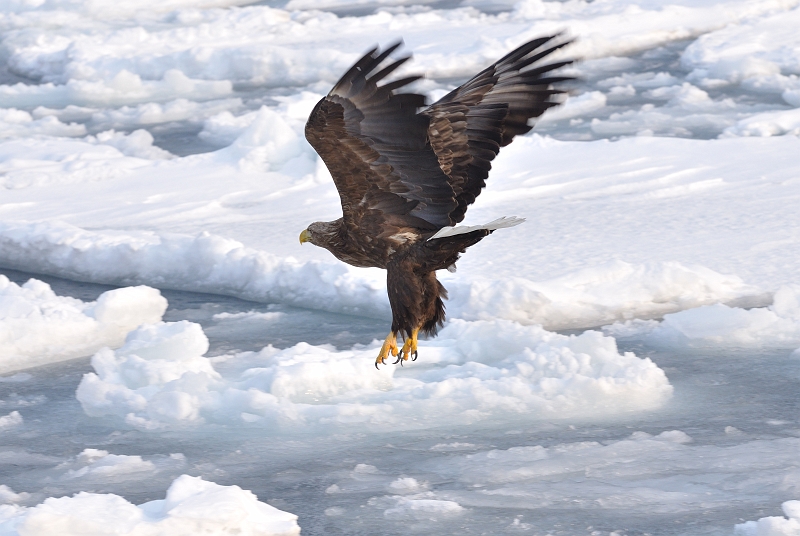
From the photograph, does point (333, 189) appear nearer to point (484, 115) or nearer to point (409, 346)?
point (484, 115)


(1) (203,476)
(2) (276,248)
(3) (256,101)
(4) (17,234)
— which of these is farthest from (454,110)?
(3) (256,101)

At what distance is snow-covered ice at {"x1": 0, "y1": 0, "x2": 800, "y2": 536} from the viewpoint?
3.82 m

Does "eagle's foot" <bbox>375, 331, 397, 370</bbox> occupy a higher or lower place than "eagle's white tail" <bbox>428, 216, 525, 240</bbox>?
lower

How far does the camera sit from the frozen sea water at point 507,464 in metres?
3.65

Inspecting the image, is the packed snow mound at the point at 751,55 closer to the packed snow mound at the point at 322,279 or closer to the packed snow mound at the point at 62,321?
the packed snow mound at the point at 322,279

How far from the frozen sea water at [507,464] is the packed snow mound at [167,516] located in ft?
0.67

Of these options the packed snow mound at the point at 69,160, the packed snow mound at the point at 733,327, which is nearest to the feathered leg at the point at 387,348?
the packed snow mound at the point at 733,327

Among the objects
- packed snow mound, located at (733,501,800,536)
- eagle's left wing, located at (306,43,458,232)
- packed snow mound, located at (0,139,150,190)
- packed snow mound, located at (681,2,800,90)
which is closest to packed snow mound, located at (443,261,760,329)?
eagle's left wing, located at (306,43,458,232)

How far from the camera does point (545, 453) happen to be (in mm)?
4156

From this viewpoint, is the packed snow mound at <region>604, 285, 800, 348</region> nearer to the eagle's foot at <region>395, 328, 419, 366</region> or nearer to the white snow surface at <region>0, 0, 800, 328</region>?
the white snow surface at <region>0, 0, 800, 328</region>

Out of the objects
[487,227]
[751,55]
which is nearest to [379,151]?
[487,227]

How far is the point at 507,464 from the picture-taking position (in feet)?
13.4

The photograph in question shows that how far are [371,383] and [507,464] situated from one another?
3.37 feet

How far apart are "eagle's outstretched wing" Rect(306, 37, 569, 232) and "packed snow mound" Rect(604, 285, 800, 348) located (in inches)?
50.4
